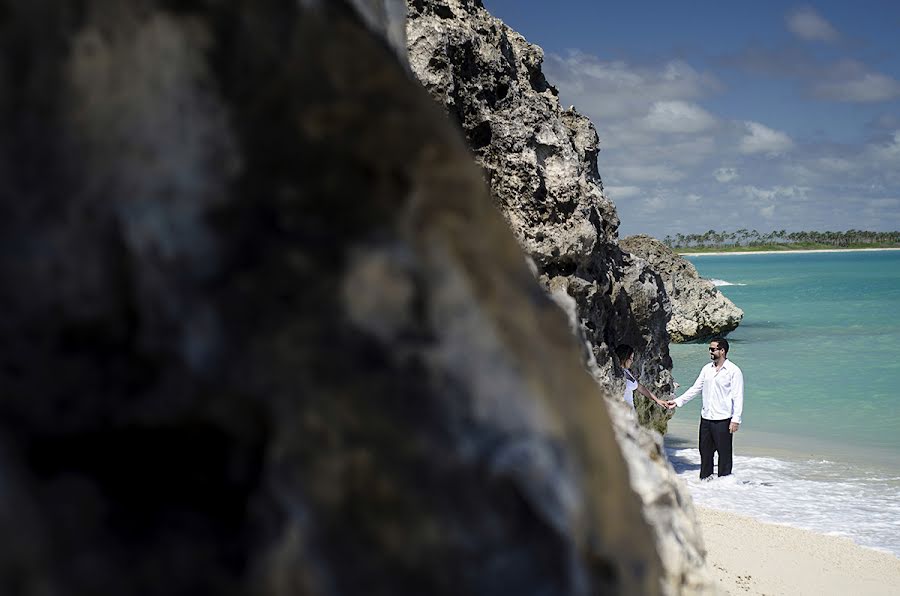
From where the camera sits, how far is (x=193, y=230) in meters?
0.91

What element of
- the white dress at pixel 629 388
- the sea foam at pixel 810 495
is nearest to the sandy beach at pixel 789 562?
the sea foam at pixel 810 495

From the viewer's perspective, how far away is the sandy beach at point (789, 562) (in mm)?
5211

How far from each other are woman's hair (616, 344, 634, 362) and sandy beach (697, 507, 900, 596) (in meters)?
1.50

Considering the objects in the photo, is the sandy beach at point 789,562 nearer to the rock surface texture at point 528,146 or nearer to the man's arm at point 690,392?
the rock surface texture at point 528,146

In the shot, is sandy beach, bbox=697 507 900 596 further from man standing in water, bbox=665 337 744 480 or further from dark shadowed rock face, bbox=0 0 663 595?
dark shadowed rock face, bbox=0 0 663 595

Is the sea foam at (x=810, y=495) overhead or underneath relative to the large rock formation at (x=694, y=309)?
underneath

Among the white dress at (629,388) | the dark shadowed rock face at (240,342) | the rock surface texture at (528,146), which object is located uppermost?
the rock surface texture at (528,146)

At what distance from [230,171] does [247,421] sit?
29 cm

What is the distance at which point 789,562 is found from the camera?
18.9ft

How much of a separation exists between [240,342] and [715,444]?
28.0ft

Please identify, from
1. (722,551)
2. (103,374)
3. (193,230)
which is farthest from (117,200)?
(722,551)

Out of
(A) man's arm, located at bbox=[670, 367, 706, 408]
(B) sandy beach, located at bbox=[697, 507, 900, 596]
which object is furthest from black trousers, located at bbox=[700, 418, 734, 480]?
(B) sandy beach, located at bbox=[697, 507, 900, 596]

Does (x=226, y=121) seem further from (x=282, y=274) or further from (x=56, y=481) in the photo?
(x=56, y=481)

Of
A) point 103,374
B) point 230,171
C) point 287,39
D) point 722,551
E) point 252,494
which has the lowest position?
point 722,551
